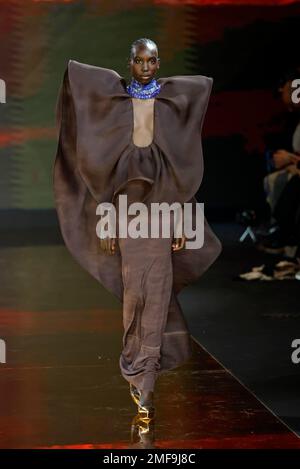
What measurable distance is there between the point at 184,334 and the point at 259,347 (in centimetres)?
117

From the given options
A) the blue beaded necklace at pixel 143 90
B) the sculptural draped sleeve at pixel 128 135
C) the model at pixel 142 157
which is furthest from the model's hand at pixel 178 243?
the blue beaded necklace at pixel 143 90

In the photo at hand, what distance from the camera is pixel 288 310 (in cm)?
652

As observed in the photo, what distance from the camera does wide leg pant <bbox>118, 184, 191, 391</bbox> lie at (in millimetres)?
4207

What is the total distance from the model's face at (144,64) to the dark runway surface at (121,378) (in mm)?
1198

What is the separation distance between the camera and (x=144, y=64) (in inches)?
163

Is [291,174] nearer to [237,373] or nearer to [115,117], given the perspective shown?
[237,373]

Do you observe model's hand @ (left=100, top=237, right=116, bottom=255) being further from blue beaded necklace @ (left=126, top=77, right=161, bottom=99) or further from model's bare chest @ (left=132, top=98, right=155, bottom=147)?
blue beaded necklace @ (left=126, top=77, right=161, bottom=99)

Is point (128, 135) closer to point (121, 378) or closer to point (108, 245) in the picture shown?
point (108, 245)

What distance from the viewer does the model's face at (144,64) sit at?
13.6 ft

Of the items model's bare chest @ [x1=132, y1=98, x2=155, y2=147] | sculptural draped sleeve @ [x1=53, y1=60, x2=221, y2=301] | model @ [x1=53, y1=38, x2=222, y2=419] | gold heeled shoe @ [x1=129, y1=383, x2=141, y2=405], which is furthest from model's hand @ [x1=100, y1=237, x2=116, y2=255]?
gold heeled shoe @ [x1=129, y1=383, x2=141, y2=405]

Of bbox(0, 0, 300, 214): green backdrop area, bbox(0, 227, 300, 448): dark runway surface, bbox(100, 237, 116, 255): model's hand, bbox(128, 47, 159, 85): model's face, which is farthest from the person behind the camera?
bbox(0, 0, 300, 214): green backdrop area

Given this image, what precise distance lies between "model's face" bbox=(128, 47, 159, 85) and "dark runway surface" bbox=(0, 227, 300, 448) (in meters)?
1.20

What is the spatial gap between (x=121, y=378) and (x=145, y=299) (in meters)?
0.73
